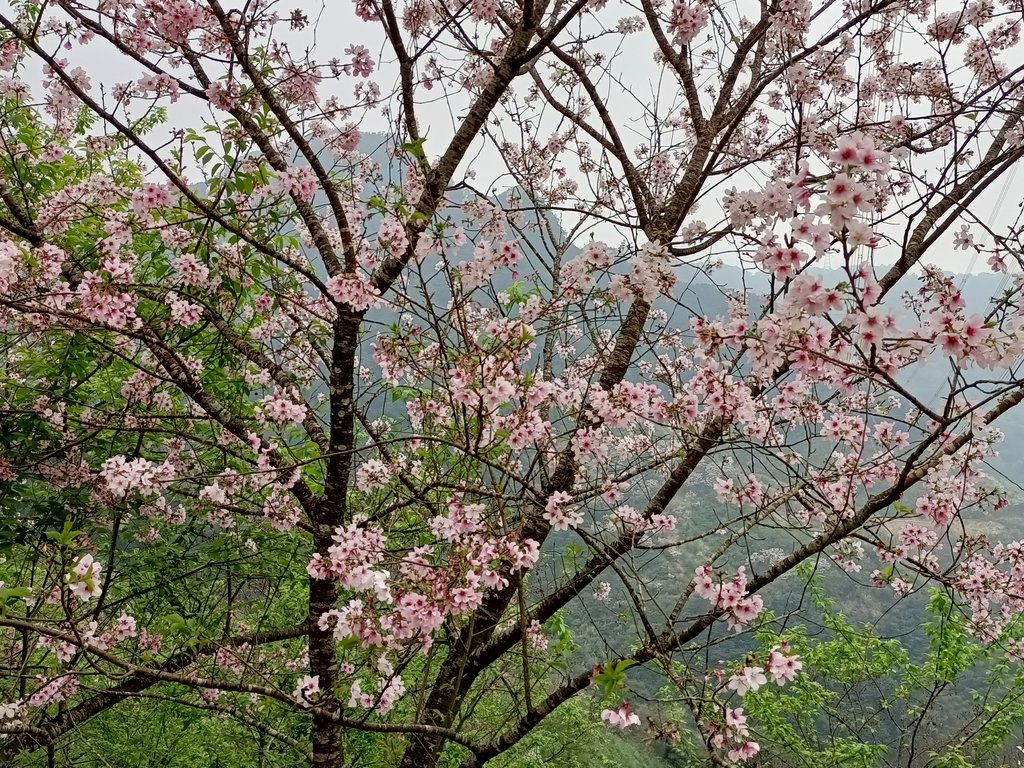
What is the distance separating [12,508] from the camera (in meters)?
3.48

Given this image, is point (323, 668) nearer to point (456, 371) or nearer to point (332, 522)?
point (332, 522)

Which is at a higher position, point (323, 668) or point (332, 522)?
point (332, 522)

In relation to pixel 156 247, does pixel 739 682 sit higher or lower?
lower

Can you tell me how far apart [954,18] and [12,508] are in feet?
21.3

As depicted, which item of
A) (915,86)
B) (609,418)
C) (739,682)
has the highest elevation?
(915,86)

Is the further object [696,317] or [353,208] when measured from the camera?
[353,208]

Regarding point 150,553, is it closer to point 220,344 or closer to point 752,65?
point 220,344

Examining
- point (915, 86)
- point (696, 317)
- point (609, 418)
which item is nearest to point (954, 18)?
point (915, 86)

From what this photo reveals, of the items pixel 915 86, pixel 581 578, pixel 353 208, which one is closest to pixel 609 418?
pixel 581 578

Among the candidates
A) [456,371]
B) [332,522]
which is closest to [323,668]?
[332,522]

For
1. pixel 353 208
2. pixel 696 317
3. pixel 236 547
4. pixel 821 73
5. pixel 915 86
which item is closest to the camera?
pixel 696 317

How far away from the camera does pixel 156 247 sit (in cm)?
356

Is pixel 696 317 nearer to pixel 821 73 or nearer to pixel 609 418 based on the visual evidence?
pixel 609 418

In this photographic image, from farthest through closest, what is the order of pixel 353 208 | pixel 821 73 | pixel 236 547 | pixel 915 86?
pixel 236 547, pixel 915 86, pixel 353 208, pixel 821 73
